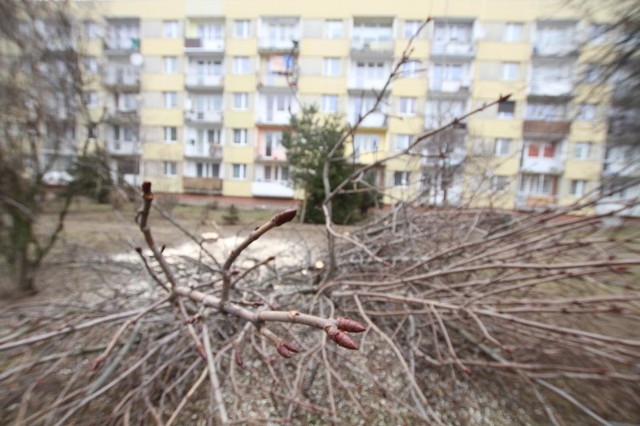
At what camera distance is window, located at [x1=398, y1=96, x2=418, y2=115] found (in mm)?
17156

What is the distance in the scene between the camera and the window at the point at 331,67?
17891mm

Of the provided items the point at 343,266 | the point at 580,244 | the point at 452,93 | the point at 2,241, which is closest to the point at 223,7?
the point at 452,93

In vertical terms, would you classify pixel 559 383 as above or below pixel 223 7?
below

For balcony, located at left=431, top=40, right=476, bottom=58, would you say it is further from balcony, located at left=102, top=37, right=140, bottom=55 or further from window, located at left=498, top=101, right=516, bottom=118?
balcony, located at left=102, top=37, right=140, bottom=55

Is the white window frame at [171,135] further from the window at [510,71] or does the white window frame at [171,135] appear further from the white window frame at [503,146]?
the window at [510,71]

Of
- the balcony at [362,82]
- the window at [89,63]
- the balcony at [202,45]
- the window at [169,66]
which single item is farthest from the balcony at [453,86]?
the window at [169,66]

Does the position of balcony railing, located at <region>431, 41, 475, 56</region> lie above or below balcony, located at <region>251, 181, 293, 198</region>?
above

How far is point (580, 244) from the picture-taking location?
161cm

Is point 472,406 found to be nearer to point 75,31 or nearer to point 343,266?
point 343,266

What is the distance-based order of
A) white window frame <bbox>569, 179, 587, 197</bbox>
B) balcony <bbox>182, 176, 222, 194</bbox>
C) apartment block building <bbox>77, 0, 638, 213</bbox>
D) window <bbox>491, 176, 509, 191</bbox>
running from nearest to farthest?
window <bbox>491, 176, 509, 191</bbox>
apartment block building <bbox>77, 0, 638, 213</bbox>
white window frame <bbox>569, 179, 587, 197</bbox>
balcony <bbox>182, 176, 222, 194</bbox>

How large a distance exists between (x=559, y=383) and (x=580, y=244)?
1233mm

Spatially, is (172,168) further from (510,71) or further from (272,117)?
(510,71)

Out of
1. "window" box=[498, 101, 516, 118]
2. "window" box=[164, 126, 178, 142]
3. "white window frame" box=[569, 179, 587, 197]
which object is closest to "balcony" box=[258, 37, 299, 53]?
"window" box=[164, 126, 178, 142]

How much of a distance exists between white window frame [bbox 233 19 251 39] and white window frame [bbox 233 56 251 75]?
1358 mm
